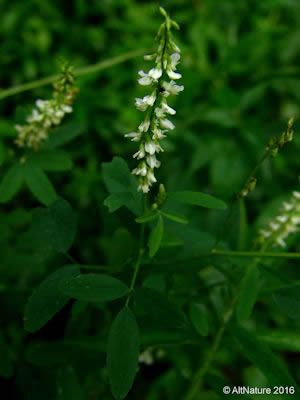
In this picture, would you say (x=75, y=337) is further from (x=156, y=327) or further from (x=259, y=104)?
(x=259, y=104)

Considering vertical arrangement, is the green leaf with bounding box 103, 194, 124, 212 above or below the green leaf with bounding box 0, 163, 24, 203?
below

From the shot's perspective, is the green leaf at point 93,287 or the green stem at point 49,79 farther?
the green stem at point 49,79

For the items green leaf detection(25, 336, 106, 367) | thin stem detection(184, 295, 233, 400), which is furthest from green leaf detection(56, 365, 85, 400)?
thin stem detection(184, 295, 233, 400)

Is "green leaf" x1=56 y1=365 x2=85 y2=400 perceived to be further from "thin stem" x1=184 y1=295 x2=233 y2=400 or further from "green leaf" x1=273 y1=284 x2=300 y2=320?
"green leaf" x1=273 y1=284 x2=300 y2=320

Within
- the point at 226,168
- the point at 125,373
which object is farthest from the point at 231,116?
the point at 125,373

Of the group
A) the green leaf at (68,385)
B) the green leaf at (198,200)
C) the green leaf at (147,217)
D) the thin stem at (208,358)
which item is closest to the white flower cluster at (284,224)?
the thin stem at (208,358)

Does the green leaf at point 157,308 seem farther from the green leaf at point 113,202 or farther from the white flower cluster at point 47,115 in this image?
the white flower cluster at point 47,115
